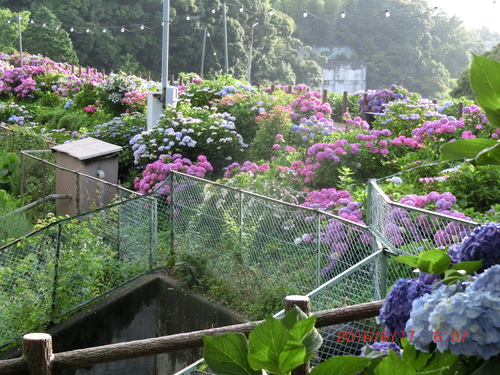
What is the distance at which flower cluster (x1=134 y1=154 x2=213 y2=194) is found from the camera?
8.87 meters

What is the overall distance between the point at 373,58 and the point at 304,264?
2497 inches

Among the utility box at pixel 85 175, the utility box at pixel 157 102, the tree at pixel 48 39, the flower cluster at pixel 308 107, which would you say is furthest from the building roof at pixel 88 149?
the tree at pixel 48 39

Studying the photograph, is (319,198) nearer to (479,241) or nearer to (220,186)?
(220,186)

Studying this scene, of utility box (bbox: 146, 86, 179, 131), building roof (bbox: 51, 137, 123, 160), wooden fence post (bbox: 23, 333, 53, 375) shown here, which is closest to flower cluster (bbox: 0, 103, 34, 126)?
utility box (bbox: 146, 86, 179, 131)

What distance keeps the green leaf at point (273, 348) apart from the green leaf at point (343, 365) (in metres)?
0.03

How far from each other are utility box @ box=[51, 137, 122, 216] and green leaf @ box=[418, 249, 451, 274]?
699 centimetres

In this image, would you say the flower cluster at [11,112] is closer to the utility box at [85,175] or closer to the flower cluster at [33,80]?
the flower cluster at [33,80]

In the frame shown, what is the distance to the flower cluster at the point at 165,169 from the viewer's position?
8.87 m

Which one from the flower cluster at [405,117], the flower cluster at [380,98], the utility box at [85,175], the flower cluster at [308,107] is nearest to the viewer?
the utility box at [85,175]

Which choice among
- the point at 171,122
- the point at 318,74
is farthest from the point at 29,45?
the point at 171,122

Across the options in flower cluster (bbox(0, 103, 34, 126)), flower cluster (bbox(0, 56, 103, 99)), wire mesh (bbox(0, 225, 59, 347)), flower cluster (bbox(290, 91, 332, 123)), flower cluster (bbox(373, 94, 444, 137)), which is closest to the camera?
wire mesh (bbox(0, 225, 59, 347))

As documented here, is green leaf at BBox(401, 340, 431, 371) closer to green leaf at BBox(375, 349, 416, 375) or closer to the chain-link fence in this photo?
green leaf at BBox(375, 349, 416, 375)

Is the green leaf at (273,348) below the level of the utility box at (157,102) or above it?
above

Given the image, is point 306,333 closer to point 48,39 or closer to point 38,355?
point 38,355
